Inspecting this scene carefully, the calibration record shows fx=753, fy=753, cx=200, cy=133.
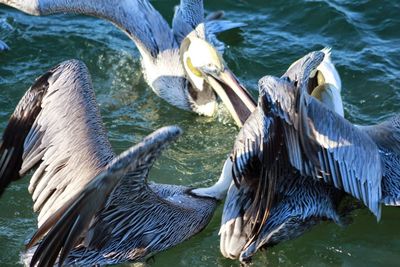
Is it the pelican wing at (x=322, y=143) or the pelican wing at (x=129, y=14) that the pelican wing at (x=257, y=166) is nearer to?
the pelican wing at (x=322, y=143)

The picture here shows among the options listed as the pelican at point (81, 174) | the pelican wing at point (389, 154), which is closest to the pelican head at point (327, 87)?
the pelican wing at point (389, 154)

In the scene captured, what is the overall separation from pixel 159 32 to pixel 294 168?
366 centimetres

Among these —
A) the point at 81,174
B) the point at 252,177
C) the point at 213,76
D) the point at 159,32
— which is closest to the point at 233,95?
the point at 213,76

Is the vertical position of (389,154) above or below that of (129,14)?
below

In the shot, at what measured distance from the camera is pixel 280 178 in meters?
5.34

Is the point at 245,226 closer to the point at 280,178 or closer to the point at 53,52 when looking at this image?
the point at 280,178

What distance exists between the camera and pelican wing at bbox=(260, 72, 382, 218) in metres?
4.82

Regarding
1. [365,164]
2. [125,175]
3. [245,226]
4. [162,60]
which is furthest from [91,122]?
[162,60]

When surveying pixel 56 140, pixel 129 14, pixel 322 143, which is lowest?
pixel 322 143

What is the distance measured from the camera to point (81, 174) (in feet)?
Result: 15.8

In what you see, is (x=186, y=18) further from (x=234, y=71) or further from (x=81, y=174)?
(x=81, y=174)

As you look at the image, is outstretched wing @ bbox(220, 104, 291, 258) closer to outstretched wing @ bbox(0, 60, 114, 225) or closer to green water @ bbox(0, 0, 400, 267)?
green water @ bbox(0, 0, 400, 267)

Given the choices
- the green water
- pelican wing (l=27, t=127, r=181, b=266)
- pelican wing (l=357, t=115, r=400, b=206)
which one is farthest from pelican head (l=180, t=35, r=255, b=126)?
pelican wing (l=27, t=127, r=181, b=266)

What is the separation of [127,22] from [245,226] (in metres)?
3.63
